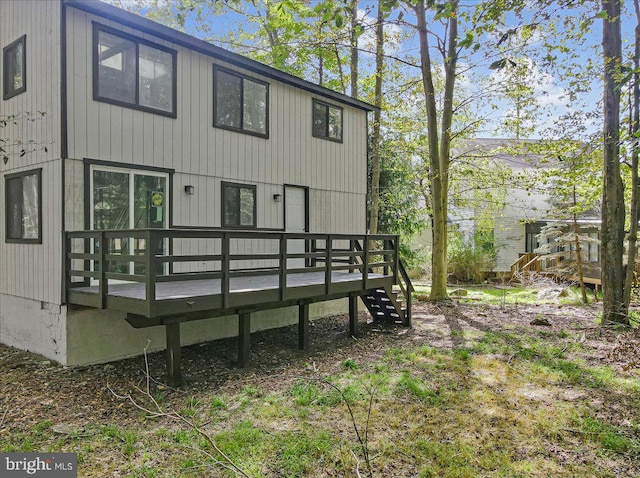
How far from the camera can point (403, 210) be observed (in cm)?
1905

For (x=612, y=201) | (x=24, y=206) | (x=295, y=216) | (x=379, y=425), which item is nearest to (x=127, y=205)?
(x=24, y=206)

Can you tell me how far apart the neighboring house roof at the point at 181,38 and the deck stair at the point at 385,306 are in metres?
5.07

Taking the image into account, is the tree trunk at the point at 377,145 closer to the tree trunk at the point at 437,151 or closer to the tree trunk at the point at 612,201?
the tree trunk at the point at 437,151

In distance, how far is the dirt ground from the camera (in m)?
5.36

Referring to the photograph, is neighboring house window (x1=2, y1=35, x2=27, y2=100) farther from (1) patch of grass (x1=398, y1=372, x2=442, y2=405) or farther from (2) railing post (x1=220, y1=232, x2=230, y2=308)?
(1) patch of grass (x1=398, y1=372, x2=442, y2=405)

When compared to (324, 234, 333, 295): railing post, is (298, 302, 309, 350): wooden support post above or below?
below

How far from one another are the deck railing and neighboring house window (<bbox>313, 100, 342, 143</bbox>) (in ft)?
9.84

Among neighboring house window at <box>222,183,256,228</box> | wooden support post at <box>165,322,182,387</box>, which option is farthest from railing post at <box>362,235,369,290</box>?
wooden support post at <box>165,322,182,387</box>

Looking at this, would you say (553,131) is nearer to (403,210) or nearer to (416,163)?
(403,210)

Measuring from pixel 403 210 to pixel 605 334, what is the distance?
1065cm

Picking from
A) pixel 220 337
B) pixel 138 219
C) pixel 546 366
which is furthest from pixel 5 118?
pixel 546 366

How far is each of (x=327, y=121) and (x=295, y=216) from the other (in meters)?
2.67

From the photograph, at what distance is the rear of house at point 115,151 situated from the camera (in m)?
6.98

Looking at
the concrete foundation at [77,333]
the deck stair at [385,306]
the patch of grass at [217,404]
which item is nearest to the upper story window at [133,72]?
the concrete foundation at [77,333]
